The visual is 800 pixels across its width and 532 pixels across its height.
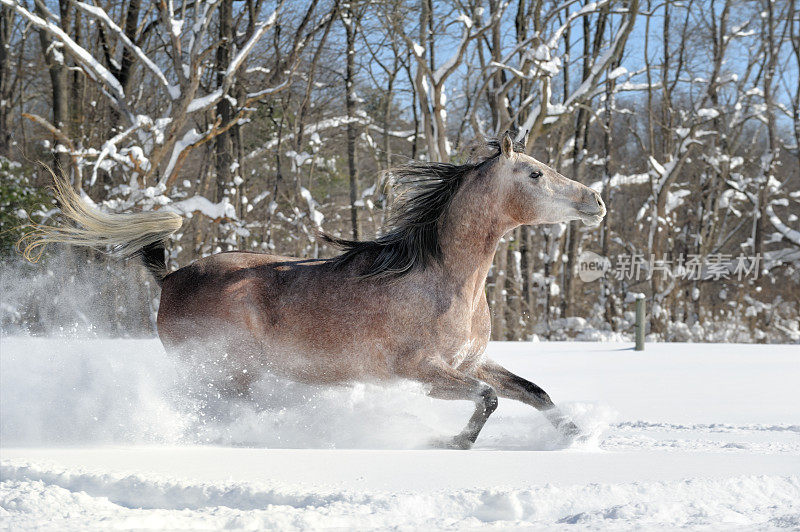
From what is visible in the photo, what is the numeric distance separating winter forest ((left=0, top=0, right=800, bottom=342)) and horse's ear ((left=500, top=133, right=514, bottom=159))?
540 centimetres

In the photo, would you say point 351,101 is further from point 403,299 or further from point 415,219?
point 403,299

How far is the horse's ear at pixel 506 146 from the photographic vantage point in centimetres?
412

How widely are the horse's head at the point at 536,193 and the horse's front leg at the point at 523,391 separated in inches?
32.0

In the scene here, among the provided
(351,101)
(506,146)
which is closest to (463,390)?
(506,146)

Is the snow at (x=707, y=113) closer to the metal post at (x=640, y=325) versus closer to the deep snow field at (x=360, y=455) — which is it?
the metal post at (x=640, y=325)

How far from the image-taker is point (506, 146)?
4.14 metres

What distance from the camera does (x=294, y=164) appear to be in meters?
14.6

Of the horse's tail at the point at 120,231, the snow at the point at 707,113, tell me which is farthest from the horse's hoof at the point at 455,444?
the snow at the point at 707,113

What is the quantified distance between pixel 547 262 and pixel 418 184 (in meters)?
11.7

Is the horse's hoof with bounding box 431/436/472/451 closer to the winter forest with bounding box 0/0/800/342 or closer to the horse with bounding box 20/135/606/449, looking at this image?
the horse with bounding box 20/135/606/449

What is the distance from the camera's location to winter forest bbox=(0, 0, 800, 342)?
10.6m

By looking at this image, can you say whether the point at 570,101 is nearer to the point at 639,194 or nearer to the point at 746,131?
the point at 639,194

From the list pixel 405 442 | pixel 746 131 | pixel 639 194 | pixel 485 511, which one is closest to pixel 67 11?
pixel 405 442

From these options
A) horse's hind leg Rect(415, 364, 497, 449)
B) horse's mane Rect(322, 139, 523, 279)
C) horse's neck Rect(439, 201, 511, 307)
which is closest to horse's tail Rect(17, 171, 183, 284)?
horse's mane Rect(322, 139, 523, 279)
